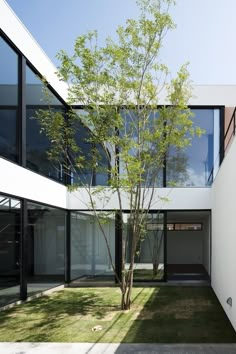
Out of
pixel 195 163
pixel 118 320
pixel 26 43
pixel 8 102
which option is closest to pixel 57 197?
pixel 8 102

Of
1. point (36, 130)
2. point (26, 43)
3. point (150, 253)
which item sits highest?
point (26, 43)

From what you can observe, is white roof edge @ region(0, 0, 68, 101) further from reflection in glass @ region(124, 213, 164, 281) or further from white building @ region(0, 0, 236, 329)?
reflection in glass @ region(124, 213, 164, 281)

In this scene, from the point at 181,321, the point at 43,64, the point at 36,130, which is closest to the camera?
the point at 181,321

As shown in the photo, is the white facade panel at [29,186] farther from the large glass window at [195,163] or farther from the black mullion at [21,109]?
the large glass window at [195,163]

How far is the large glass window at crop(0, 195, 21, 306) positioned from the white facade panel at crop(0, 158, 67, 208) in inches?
10.2

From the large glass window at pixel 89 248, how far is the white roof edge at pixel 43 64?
13.0 feet

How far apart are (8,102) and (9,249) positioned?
3.10 m

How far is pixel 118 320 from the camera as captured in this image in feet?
24.0

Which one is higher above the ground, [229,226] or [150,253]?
[229,226]

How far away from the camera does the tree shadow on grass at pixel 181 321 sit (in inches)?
241

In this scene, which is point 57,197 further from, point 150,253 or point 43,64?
point 43,64

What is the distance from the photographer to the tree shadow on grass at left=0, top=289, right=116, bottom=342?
6605mm

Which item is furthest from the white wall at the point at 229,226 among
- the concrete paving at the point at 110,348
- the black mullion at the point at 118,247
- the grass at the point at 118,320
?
the black mullion at the point at 118,247

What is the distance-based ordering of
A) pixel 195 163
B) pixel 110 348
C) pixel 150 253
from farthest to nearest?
pixel 195 163 < pixel 150 253 < pixel 110 348
